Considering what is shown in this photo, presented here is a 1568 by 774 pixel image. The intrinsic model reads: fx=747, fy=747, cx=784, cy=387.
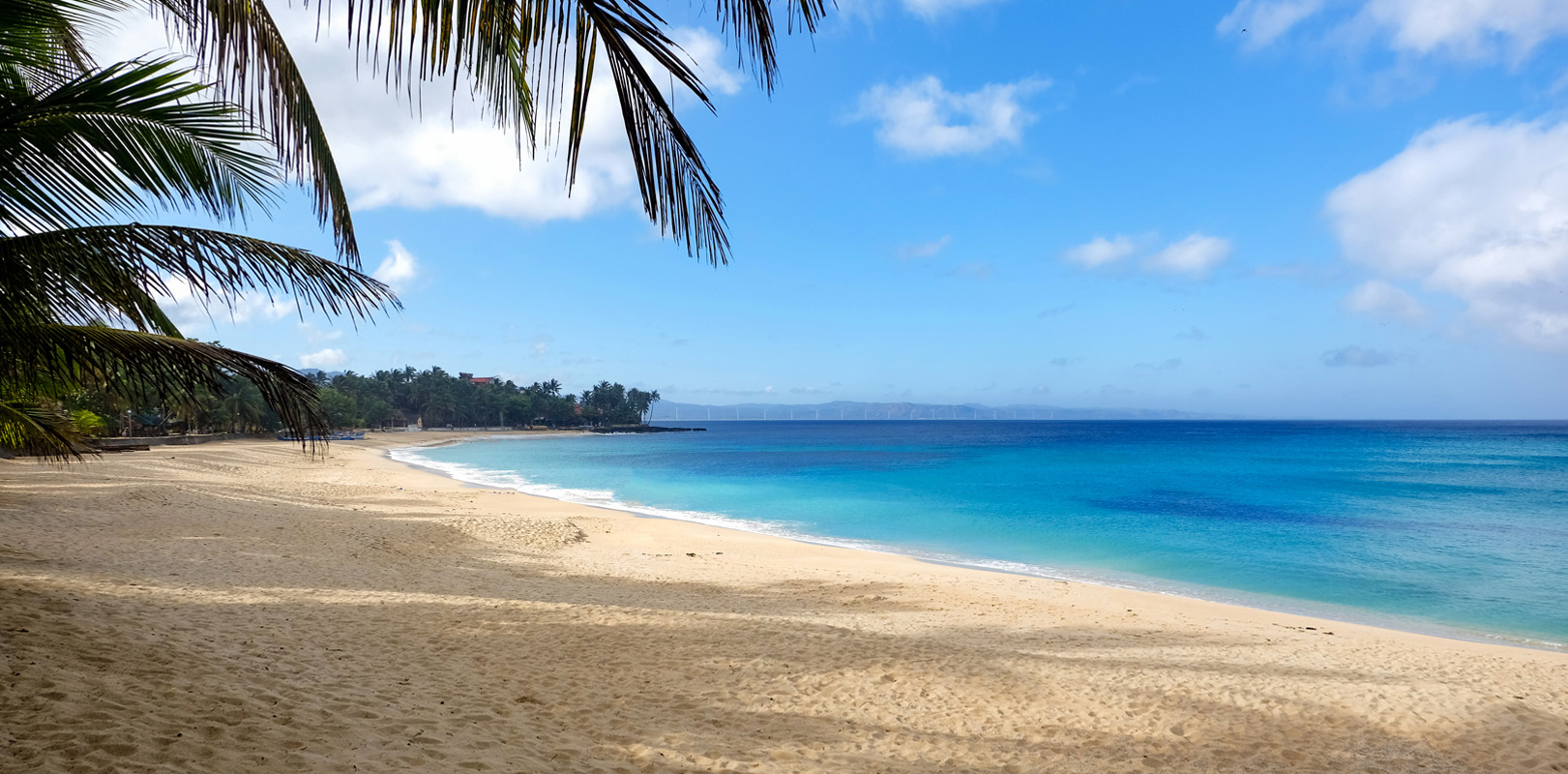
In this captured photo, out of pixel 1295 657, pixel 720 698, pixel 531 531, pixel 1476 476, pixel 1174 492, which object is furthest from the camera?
pixel 1476 476

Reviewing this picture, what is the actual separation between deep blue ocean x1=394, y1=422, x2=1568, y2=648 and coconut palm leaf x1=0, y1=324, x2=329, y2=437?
13.4 metres

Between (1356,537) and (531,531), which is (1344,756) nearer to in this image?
(531,531)

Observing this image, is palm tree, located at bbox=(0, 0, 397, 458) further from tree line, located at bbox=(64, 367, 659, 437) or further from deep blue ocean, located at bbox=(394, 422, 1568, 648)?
tree line, located at bbox=(64, 367, 659, 437)

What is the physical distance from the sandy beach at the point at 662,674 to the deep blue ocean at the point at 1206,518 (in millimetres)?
4176

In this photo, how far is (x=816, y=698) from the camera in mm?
5172

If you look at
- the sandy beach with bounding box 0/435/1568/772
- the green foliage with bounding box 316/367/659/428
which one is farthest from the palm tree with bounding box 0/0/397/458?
the green foliage with bounding box 316/367/659/428

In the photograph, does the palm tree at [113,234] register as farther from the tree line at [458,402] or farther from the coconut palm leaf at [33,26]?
the tree line at [458,402]

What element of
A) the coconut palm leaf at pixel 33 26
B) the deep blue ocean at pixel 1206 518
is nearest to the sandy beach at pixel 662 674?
the coconut palm leaf at pixel 33 26

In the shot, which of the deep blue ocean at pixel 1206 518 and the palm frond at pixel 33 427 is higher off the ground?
the palm frond at pixel 33 427

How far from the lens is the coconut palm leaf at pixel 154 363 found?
307 cm

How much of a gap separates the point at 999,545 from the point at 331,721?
50.6ft

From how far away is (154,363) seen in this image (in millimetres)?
3146

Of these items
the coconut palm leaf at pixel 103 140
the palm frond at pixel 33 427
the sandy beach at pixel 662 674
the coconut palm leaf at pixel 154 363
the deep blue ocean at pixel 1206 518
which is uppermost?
the coconut palm leaf at pixel 103 140

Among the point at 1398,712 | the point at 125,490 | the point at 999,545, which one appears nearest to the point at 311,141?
the point at 1398,712
